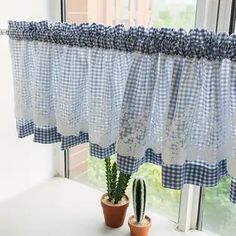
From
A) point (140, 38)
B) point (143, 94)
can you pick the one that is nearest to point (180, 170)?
point (143, 94)

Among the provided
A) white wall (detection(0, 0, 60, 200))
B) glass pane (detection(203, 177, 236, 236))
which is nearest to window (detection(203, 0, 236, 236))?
glass pane (detection(203, 177, 236, 236))

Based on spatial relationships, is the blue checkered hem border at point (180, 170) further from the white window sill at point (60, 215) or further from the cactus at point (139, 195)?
the white window sill at point (60, 215)

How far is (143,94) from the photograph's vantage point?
0.84m

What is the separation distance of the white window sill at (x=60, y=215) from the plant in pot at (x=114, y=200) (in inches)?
1.5

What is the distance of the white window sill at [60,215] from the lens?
1.19m

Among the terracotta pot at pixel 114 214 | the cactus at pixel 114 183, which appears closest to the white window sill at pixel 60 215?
the terracotta pot at pixel 114 214

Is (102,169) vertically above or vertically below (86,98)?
below

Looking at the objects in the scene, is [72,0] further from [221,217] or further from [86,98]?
[221,217]

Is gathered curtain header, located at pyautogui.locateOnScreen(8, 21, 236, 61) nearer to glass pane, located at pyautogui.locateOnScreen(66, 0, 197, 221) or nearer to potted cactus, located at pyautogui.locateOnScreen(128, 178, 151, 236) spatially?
glass pane, located at pyautogui.locateOnScreen(66, 0, 197, 221)

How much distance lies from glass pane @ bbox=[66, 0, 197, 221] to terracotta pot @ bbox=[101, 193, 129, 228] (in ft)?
0.50

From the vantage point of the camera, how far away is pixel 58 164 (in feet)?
5.17

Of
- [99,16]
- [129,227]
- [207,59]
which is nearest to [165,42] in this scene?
[207,59]

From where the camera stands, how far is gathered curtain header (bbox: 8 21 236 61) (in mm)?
736

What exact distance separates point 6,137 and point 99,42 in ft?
2.02
